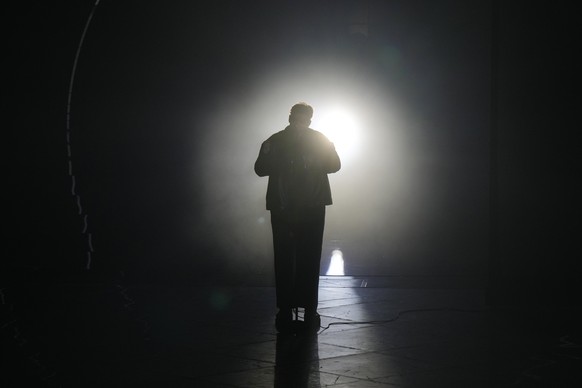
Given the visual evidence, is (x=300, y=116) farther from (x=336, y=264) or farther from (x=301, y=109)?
(x=336, y=264)

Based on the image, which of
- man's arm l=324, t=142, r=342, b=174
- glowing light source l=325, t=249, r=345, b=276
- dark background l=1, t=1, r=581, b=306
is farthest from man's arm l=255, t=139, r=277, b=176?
glowing light source l=325, t=249, r=345, b=276

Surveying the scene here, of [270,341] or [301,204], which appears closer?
[270,341]

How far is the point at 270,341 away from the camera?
5.35m

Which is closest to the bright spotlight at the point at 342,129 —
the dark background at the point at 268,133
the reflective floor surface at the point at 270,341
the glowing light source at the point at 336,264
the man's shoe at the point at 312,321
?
the dark background at the point at 268,133

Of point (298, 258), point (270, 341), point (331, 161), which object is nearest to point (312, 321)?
point (298, 258)

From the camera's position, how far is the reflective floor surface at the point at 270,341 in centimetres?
432

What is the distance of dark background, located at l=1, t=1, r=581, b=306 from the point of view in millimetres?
6863

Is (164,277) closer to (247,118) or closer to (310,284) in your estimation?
(310,284)

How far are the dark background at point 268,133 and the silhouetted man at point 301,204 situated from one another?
1.66 metres

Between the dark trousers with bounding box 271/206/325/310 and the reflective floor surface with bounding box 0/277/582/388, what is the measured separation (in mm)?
237

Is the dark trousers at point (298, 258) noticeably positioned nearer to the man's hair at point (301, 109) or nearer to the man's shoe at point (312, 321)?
the man's shoe at point (312, 321)

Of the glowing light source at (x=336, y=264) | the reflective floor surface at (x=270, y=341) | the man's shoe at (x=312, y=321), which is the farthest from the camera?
the glowing light source at (x=336, y=264)

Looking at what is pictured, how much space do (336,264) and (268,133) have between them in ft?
15.5

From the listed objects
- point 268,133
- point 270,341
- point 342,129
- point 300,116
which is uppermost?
point 342,129
